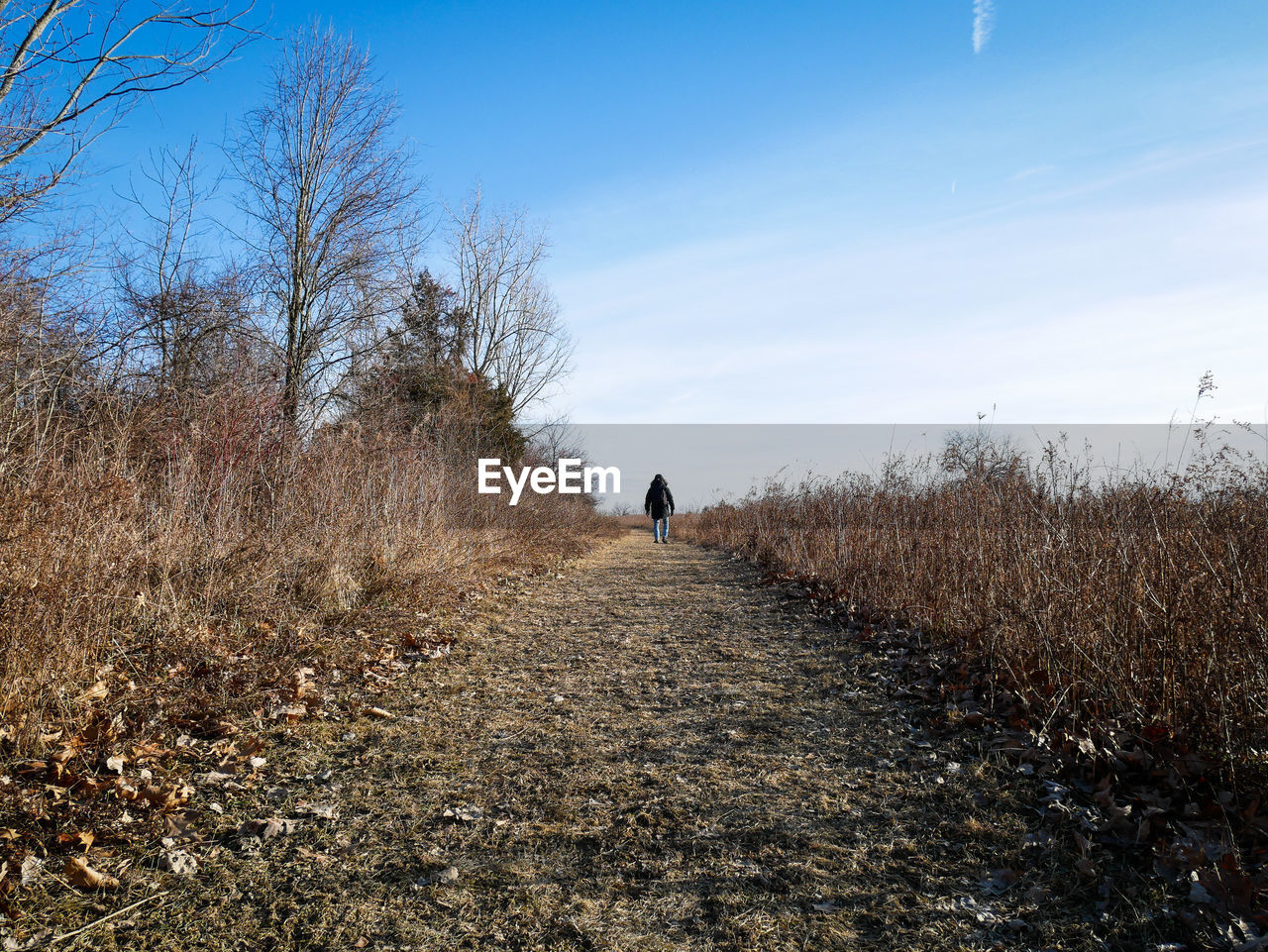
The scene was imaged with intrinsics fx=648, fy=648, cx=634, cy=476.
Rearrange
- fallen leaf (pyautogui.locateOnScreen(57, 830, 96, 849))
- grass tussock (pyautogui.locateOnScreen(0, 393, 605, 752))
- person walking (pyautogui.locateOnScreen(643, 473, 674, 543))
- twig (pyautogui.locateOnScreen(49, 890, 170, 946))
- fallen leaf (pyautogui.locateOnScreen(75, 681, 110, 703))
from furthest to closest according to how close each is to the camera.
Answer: person walking (pyautogui.locateOnScreen(643, 473, 674, 543)), grass tussock (pyautogui.locateOnScreen(0, 393, 605, 752)), fallen leaf (pyautogui.locateOnScreen(75, 681, 110, 703)), fallen leaf (pyautogui.locateOnScreen(57, 830, 96, 849)), twig (pyautogui.locateOnScreen(49, 890, 170, 946))

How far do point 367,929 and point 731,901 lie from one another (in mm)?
1421

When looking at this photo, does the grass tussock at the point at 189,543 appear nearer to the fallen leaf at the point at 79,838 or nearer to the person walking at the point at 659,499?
the fallen leaf at the point at 79,838

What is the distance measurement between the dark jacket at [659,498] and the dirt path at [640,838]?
57.0ft

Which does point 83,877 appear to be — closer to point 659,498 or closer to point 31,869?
point 31,869

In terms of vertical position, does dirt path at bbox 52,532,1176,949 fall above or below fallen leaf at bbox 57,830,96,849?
below

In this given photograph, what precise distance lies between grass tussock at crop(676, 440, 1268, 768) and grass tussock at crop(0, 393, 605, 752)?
215 inches

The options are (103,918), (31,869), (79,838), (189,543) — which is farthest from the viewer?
(189,543)

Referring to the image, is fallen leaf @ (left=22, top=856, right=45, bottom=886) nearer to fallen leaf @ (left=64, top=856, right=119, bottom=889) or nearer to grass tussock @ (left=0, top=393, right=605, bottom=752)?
fallen leaf @ (left=64, top=856, right=119, bottom=889)

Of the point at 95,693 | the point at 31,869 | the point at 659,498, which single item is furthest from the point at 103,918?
the point at 659,498

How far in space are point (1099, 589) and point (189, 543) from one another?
6974mm

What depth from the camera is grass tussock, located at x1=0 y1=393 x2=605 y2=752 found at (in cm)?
370

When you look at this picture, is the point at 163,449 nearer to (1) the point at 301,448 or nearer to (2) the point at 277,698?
(1) the point at 301,448

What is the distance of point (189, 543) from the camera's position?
17.9 ft

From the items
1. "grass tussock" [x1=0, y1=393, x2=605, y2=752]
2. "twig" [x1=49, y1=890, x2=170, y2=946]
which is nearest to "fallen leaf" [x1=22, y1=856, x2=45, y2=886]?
"twig" [x1=49, y1=890, x2=170, y2=946]
